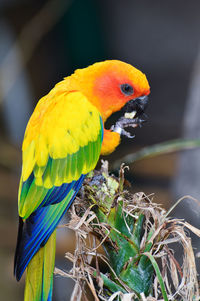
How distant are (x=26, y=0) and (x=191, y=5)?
3.20 feet

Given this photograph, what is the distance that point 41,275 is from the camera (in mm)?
850

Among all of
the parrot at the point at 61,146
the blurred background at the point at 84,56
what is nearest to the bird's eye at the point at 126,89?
the parrot at the point at 61,146

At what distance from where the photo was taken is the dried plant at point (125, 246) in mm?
716

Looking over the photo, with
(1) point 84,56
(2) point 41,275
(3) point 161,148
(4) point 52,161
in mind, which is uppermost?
(1) point 84,56

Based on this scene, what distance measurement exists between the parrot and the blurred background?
1712mm

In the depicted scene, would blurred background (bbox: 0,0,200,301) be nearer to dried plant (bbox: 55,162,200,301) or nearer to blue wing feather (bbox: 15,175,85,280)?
blue wing feather (bbox: 15,175,85,280)

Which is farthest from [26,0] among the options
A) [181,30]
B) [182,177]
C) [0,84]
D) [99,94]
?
[99,94]

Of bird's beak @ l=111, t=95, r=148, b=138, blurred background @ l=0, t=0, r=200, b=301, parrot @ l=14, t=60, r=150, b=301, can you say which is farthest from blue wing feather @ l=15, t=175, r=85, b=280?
blurred background @ l=0, t=0, r=200, b=301

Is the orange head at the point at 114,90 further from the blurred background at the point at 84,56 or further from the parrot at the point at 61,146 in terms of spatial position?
the blurred background at the point at 84,56

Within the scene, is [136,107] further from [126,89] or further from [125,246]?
[125,246]

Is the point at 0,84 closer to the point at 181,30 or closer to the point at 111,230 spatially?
the point at 181,30

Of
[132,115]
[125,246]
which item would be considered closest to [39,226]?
[125,246]

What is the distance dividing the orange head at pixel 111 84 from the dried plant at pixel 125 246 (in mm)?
269

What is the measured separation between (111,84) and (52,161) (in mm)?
195
